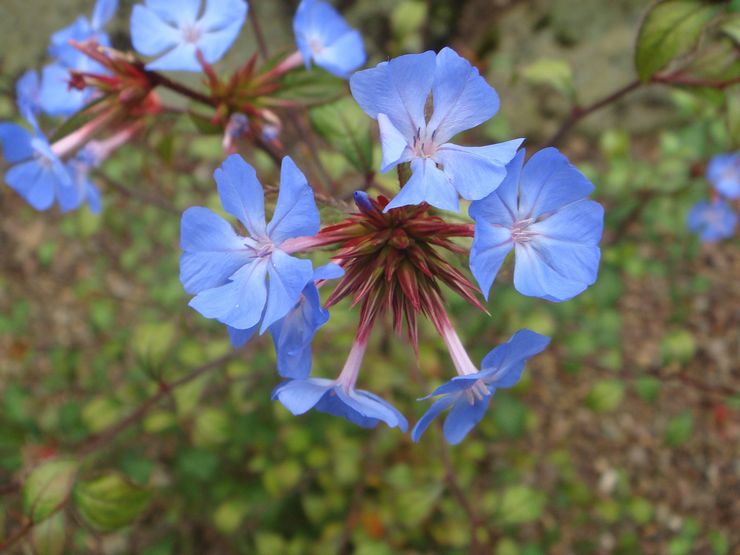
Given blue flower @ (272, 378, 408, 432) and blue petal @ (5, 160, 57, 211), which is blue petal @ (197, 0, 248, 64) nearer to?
blue petal @ (5, 160, 57, 211)

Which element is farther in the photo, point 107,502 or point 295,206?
point 107,502

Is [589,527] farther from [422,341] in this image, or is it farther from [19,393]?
[19,393]

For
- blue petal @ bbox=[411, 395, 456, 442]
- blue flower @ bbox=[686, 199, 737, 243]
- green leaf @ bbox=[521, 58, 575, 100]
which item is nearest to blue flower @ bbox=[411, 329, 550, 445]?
blue petal @ bbox=[411, 395, 456, 442]

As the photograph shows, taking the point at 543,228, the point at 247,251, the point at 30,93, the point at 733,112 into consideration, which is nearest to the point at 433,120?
the point at 543,228

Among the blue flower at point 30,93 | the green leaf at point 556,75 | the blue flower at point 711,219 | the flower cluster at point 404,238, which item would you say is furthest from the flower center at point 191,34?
the blue flower at point 711,219

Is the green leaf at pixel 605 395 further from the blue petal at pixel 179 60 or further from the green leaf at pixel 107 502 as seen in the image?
the blue petal at pixel 179 60

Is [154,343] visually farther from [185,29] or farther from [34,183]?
[185,29]
